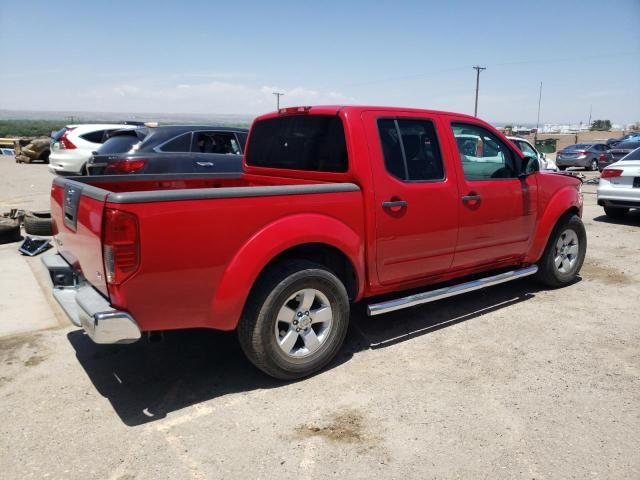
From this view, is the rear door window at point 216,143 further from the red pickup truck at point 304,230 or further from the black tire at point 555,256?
the black tire at point 555,256

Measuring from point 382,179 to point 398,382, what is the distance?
4.78ft

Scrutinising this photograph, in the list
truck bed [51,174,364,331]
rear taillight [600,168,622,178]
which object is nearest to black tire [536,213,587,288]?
truck bed [51,174,364,331]

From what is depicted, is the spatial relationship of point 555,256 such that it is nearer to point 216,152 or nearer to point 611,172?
point 611,172

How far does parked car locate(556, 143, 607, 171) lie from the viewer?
24.5 metres

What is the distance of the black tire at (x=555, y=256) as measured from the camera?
5.64 meters

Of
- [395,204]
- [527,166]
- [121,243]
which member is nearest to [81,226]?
[121,243]

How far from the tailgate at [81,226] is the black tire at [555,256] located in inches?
176

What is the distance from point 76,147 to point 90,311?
1327cm

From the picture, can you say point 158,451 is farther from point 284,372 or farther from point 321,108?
point 321,108

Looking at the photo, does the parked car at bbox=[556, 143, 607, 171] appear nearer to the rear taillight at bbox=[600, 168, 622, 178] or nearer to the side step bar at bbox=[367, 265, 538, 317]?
the rear taillight at bbox=[600, 168, 622, 178]

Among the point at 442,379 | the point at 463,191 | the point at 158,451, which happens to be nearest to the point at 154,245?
the point at 158,451

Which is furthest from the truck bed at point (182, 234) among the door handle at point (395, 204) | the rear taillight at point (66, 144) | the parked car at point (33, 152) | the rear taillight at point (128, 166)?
the parked car at point (33, 152)

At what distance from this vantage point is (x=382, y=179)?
3951mm

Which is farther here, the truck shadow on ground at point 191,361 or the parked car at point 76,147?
the parked car at point 76,147
